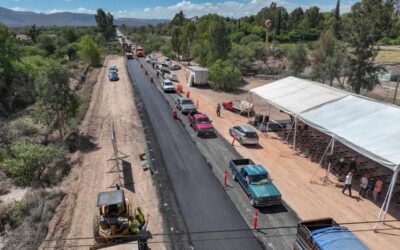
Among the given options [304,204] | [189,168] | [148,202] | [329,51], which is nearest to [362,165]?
[304,204]

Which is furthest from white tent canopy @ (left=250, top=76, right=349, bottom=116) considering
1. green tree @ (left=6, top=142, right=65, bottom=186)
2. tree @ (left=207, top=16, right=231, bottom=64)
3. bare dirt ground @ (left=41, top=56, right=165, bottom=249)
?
tree @ (left=207, top=16, right=231, bottom=64)

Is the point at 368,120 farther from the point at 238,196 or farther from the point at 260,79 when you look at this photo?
the point at 260,79

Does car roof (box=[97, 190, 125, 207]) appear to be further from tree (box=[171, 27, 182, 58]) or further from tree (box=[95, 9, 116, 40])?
tree (box=[95, 9, 116, 40])

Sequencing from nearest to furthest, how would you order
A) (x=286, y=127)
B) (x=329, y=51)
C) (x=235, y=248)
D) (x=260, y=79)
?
(x=235, y=248) < (x=286, y=127) < (x=329, y=51) < (x=260, y=79)

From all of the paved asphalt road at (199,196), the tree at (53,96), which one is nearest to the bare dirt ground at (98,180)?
the paved asphalt road at (199,196)

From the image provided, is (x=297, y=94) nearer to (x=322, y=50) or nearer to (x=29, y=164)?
(x=29, y=164)

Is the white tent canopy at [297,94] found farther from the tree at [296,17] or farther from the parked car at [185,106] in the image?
the tree at [296,17]

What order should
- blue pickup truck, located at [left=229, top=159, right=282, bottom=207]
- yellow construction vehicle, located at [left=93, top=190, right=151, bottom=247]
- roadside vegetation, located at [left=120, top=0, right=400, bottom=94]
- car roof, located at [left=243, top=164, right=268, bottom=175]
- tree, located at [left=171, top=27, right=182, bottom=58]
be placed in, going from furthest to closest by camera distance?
1. tree, located at [left=171, top=27, right=182, bottom=58]
2. roadside vegetation, located at [left=120, top=0, right=400, bottom=94]
3. car roof, located at [left=243, top=164, right=268, bottom=175]
4. blue pickup truck, located at [left=229, top=159, right=282, bottom=207]
5. yellow construction vehicle, located at [left=93, top=190, right=151, bottom=247]
